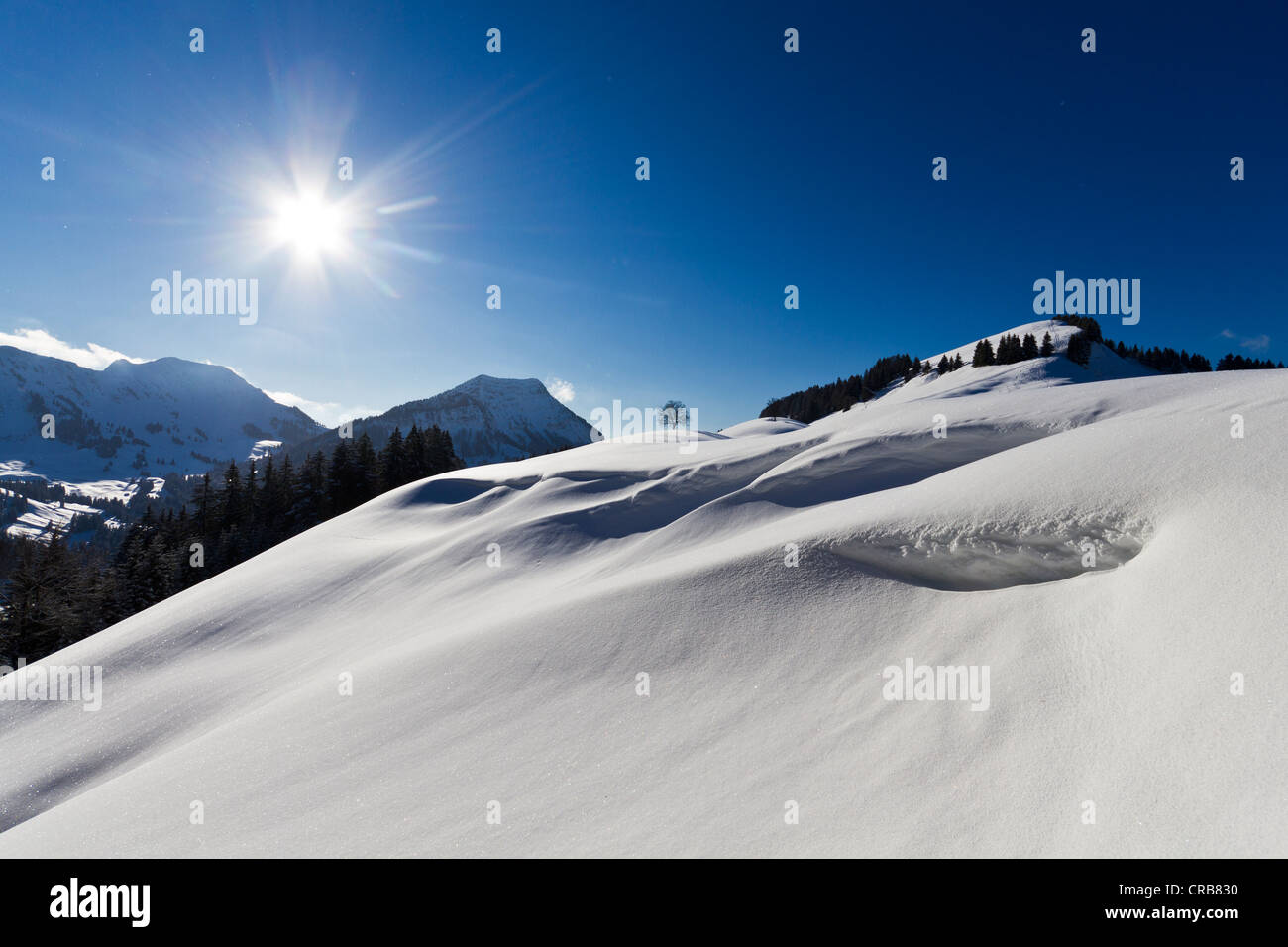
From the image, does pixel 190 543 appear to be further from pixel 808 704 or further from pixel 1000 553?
pixel 1000 553

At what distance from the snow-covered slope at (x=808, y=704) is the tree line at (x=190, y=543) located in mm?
34484

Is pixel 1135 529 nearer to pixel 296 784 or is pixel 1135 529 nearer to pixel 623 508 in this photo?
pixel 296 784

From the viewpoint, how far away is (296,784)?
4461 millimetres

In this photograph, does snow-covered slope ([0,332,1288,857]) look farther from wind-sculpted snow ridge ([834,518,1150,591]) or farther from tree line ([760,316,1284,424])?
tree line ([760,316,1284,424])

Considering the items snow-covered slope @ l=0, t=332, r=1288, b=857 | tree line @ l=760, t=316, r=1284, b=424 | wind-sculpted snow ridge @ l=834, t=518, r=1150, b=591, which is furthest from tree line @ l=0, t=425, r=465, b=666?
tree line @ l=760, t=316, r=1284, b=424

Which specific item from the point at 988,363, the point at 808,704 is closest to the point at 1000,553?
the point at 808,704

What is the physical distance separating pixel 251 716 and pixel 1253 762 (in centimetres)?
906

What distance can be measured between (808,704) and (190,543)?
56117 mm

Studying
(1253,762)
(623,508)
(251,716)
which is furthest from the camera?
(623,508)

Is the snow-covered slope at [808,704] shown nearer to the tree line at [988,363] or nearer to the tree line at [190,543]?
the tree line at [190,543]

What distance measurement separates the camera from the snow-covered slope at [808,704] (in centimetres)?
295

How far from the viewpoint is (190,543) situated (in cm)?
4231

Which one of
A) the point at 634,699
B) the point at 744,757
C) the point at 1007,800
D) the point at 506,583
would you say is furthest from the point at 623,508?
the point at 1007,800
